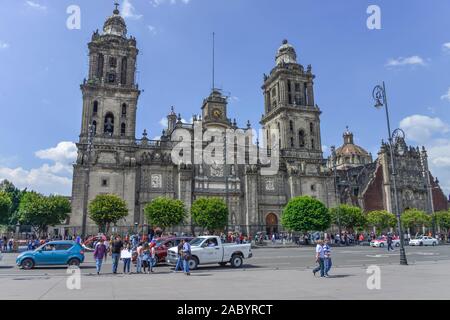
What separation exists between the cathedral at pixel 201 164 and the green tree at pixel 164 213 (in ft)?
19.4

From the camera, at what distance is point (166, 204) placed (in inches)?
1818

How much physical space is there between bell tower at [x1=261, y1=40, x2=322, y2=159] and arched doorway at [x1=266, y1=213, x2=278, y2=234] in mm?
11931

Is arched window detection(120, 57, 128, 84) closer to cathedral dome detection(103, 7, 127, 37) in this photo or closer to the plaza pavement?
cathedral dome detection(103, 7, 127, 37)

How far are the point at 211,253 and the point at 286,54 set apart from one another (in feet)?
184

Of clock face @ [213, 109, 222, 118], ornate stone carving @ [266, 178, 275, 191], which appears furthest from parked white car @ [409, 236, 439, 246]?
clock face @ [213, 109, 222, 118]

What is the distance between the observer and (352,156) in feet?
305

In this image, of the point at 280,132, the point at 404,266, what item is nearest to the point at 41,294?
the point at 404,266

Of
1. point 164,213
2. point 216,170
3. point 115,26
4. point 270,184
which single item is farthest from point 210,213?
point 115,26

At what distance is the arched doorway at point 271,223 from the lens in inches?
2304

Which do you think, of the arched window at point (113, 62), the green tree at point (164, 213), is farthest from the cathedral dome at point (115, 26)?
the green tree at point (164, 213)

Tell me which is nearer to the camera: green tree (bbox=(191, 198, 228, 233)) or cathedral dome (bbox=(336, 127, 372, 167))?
green tree (bbox=(191, 198, 228, 233))

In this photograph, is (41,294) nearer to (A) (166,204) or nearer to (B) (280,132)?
(A) (166,204)

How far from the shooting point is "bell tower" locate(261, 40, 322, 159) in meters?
63.3

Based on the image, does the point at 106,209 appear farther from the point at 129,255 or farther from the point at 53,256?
the point at 129,255
